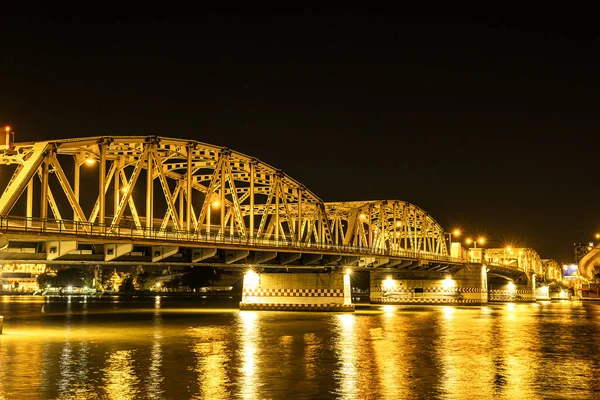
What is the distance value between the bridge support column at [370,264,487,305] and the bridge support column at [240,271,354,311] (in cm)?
3909

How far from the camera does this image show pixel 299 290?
239 feet

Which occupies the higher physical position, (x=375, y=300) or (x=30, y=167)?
(x=30, y=167)

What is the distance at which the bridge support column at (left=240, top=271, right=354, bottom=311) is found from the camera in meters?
72.8

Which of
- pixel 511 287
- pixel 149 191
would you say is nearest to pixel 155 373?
pixel 149 191

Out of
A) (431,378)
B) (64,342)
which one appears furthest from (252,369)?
(64,342)

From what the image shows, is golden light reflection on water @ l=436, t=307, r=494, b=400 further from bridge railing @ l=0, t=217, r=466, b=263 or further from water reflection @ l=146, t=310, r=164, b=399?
bridge railing @ l=0, t=217, r=466, b=263

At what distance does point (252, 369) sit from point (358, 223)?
242 ft

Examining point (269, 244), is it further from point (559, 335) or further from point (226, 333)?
point (559, 335)

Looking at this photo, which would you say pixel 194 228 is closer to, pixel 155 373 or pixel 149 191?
pixel 149 191

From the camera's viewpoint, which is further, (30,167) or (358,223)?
(358,223)

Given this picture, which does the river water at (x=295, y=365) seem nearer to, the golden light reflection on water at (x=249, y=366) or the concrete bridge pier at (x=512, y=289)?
the golden light reflection on water at (x=249, y=366)

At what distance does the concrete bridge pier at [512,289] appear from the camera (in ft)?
552

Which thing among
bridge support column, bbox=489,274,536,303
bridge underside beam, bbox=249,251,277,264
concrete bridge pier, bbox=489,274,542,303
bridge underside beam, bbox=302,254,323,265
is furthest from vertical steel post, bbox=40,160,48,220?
bridge support column, bbox=489,274,536,303

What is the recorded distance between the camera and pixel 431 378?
71.5ft
